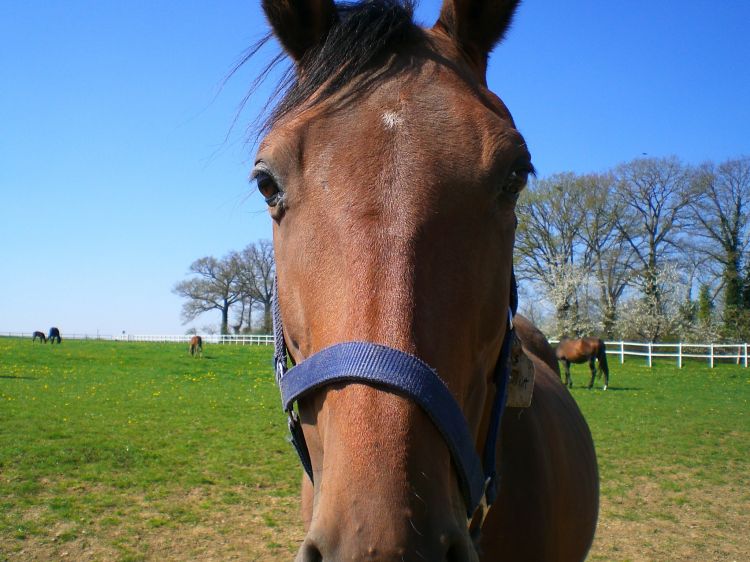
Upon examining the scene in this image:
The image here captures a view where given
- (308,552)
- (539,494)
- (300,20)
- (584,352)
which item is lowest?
(584,352)

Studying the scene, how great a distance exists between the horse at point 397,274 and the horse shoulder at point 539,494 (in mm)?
12

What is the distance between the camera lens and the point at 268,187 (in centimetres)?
190

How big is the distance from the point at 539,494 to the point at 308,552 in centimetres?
148

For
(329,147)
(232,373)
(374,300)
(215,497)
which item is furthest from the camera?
(232,373)

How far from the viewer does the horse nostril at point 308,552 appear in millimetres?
1195

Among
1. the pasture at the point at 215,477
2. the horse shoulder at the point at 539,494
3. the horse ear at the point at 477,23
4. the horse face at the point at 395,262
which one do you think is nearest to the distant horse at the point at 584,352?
the pasture at the point at 215,477

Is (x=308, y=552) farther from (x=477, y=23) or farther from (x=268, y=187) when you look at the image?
(x=477, y=23)

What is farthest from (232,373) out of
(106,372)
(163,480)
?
(163,480)

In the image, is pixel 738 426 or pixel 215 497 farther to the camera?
pixel 738 426

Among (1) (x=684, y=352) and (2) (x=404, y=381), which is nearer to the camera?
(2) (x=404, y=381)

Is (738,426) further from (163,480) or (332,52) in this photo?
(332,52)

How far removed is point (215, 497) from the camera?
7203mm

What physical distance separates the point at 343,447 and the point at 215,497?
262 inches

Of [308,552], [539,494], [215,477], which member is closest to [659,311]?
[215,477]
